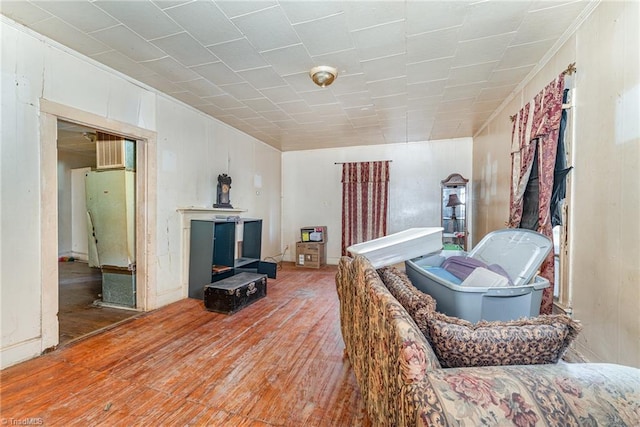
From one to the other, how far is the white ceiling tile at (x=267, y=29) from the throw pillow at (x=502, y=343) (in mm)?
2219

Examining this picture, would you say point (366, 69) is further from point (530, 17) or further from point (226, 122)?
point (226, 122)

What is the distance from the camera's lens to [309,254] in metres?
5.60

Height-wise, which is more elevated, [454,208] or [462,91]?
[462,91]

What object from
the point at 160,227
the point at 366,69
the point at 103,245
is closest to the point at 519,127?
the point at 366,69

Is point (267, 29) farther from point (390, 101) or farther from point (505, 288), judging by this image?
point (505, 288)

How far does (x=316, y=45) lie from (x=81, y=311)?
3.85 metres

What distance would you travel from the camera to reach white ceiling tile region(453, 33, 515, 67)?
2.18 meters

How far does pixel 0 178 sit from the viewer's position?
1931 millimetres

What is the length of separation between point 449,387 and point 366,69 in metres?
2.71

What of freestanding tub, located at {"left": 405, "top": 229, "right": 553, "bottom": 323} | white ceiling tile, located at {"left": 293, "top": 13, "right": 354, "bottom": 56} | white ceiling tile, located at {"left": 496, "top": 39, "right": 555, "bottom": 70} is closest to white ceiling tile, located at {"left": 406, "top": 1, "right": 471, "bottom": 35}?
white ceiling tile, located at {"left": 293, "top": 13, "right": 354, "bottom": 56}

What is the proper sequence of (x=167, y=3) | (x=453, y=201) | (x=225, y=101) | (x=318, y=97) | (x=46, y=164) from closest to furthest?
1. (x=167, y=3)
2. (x=46, y=164)
3. (x=318, y=97)
4. (x=225, y=101)
5. (x=453, y=201)

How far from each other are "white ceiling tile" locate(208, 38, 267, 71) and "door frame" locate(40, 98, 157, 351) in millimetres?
1321

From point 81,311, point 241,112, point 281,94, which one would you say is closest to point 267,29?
point 281,94

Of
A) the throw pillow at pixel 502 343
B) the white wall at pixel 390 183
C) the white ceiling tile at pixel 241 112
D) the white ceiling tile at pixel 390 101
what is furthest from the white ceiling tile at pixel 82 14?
the white wall at pixel 390 183
